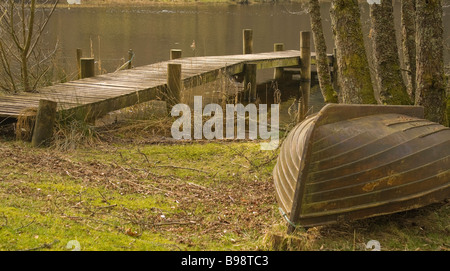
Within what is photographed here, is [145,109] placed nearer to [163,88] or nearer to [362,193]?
[163,88]

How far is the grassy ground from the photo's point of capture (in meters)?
4.85

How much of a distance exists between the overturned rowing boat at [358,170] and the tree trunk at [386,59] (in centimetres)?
193

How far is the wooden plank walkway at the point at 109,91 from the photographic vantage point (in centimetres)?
873

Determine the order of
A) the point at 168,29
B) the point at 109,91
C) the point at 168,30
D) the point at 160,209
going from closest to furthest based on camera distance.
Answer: the point at 160,209 < the point at 109,91 < the point at 168,30 < the point at 168,29

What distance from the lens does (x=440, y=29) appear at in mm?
6512

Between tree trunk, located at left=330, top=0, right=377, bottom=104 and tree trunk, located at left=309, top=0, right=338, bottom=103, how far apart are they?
82.2 inches

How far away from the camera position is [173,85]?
1063cm

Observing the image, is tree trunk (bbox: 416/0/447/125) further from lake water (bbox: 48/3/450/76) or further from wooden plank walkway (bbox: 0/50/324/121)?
lake water (bbox: 48/3/450/76)

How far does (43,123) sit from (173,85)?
3.17 meters

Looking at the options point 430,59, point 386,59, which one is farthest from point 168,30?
point 430,59

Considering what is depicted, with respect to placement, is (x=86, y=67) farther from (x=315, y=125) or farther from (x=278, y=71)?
(x=278, y=71)

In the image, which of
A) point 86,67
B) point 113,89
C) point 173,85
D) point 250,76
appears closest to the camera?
point 113,89
